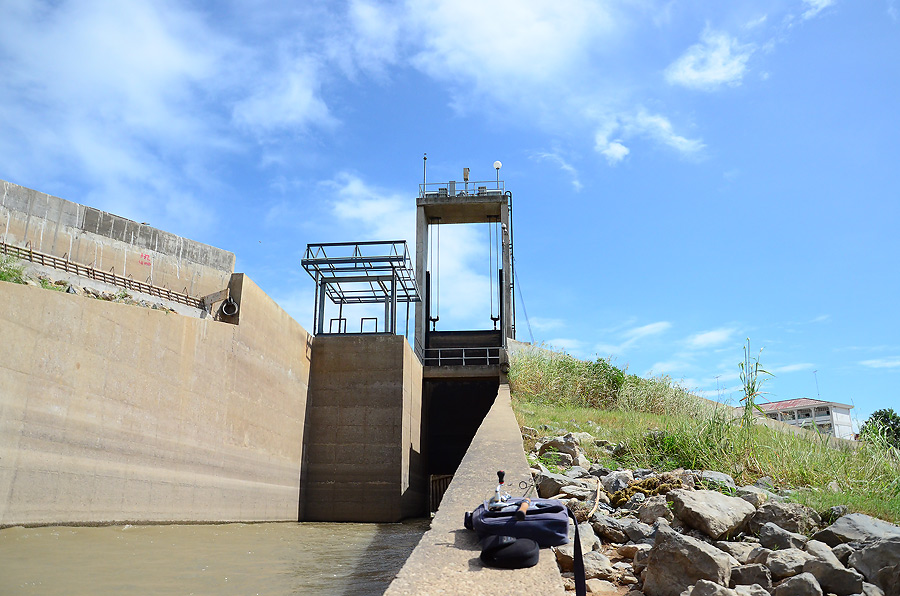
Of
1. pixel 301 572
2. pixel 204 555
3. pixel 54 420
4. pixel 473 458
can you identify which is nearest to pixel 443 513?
pixel 473 458

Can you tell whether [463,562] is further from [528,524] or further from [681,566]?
[681,566]

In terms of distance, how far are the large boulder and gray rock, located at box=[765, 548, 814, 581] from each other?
70 centimetres

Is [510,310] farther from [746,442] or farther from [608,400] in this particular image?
[746,442]

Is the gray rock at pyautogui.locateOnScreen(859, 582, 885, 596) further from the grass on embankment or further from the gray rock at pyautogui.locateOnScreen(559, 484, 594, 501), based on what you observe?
the gray rock at pyautogui.locateOnScreen(559, 484, 594, 501)

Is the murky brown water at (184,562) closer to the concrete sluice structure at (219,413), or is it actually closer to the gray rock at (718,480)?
the concrete sluice structure at (219,413)

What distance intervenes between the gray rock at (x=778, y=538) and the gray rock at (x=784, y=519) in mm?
150

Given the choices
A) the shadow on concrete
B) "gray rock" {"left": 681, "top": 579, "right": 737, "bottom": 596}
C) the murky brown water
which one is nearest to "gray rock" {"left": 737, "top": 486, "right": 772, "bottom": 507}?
"gray rock" {"left": 681, "top": 579, "right": 737, "bottom": 596}

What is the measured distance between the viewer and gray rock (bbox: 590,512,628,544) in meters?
4.51

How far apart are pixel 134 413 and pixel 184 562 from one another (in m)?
3.06

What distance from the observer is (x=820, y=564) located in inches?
128

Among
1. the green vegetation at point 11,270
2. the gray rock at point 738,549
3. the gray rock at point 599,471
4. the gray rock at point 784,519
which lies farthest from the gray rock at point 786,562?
the green vegetation at point 11,270

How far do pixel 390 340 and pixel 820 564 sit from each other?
508 inches

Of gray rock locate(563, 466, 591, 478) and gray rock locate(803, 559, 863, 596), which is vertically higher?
gray rock locate(563, 466, 591, 478)

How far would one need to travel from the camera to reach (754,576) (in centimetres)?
332
